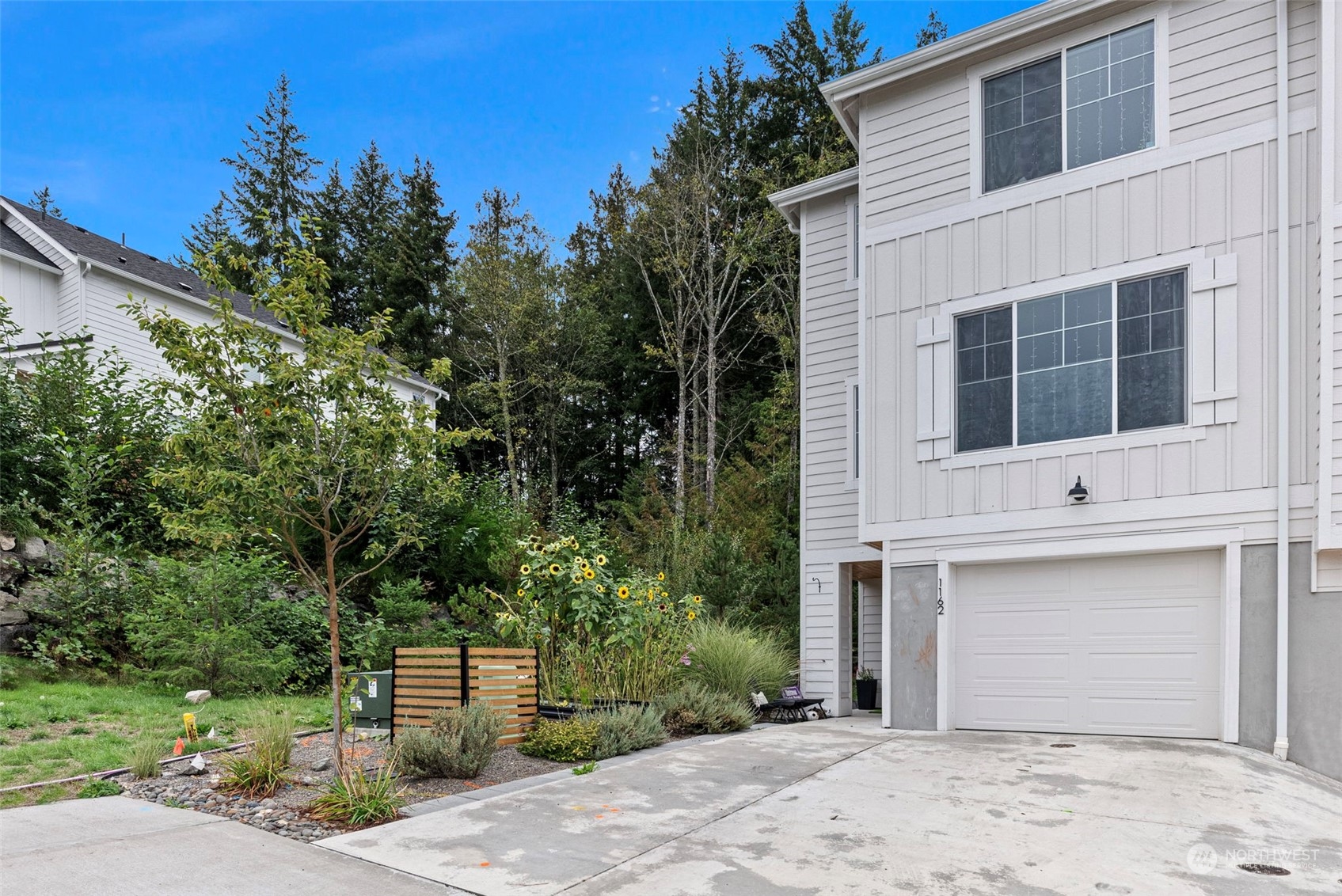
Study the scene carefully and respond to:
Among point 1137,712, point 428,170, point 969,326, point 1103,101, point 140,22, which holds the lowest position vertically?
point 1137,712

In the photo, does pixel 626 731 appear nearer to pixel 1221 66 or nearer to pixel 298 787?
pixel 298 787

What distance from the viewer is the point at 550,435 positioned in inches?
981

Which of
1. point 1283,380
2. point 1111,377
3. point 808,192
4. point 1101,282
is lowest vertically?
point 1283,380

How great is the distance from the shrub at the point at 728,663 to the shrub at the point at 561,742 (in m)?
2.32

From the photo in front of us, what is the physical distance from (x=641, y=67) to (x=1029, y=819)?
21588mm

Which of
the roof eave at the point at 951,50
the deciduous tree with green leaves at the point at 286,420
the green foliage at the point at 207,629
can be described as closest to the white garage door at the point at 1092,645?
the roof eave at the point at 951,50

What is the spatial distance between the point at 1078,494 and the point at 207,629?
32.0 ft

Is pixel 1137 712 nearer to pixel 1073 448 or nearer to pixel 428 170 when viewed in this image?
pixel 1073 448

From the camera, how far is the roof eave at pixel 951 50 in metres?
9.15

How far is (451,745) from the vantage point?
259 inches

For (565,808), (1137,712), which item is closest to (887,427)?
(1137,712)

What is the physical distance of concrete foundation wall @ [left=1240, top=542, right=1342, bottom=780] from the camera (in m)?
7.32

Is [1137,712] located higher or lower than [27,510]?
lower

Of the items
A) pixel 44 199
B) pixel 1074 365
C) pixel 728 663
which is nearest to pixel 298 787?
pixel 728 663
